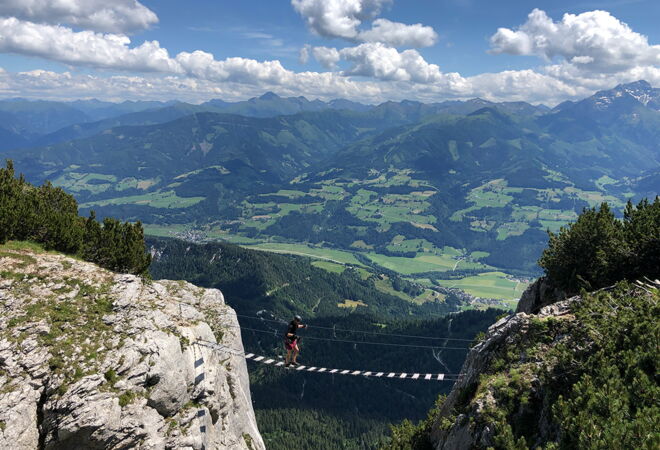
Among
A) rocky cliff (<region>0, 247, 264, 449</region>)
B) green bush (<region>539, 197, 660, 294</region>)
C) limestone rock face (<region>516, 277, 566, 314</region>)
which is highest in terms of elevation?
green bush (<region>539, 197, 660, 294</region>)

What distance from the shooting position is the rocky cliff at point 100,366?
93.4 feet

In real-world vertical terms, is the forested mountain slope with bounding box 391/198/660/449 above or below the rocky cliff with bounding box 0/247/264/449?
above

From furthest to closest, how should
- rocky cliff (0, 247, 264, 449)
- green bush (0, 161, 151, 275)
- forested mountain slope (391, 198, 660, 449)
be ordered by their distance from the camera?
1. green bush (0, 161, 151, 275)
2. rocky cliff (0, 247, 264, 449)
3. forested mountain slope (391, 198, 660, 449)

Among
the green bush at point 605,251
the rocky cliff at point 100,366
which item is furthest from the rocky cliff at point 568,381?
the rocky cliff at point 100,366

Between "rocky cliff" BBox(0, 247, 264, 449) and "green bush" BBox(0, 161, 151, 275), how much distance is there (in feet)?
11.5

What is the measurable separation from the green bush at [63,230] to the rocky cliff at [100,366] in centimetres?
350

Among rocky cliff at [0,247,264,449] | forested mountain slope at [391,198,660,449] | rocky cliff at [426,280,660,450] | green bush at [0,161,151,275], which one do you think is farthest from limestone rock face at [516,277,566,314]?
green bush at [0,161,151,275]

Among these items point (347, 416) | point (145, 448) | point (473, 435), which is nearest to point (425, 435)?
point (473, 435)

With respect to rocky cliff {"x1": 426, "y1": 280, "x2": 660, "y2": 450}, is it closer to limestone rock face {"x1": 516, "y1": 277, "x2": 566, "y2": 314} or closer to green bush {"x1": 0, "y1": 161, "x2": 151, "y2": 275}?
limestone rock face {"x1": 516, "y1": 277, "x2": 566, "y2": 314}

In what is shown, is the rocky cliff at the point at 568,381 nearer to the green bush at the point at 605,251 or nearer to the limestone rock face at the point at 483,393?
Result: the limestone rock face at the point at 483,393

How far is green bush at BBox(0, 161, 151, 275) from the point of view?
42000mm

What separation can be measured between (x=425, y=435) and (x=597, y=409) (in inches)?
904

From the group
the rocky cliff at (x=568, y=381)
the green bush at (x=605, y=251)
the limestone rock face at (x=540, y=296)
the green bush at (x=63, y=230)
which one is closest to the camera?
the rocky cliff at (x=568, y=381)

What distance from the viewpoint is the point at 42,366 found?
29.6 metres
